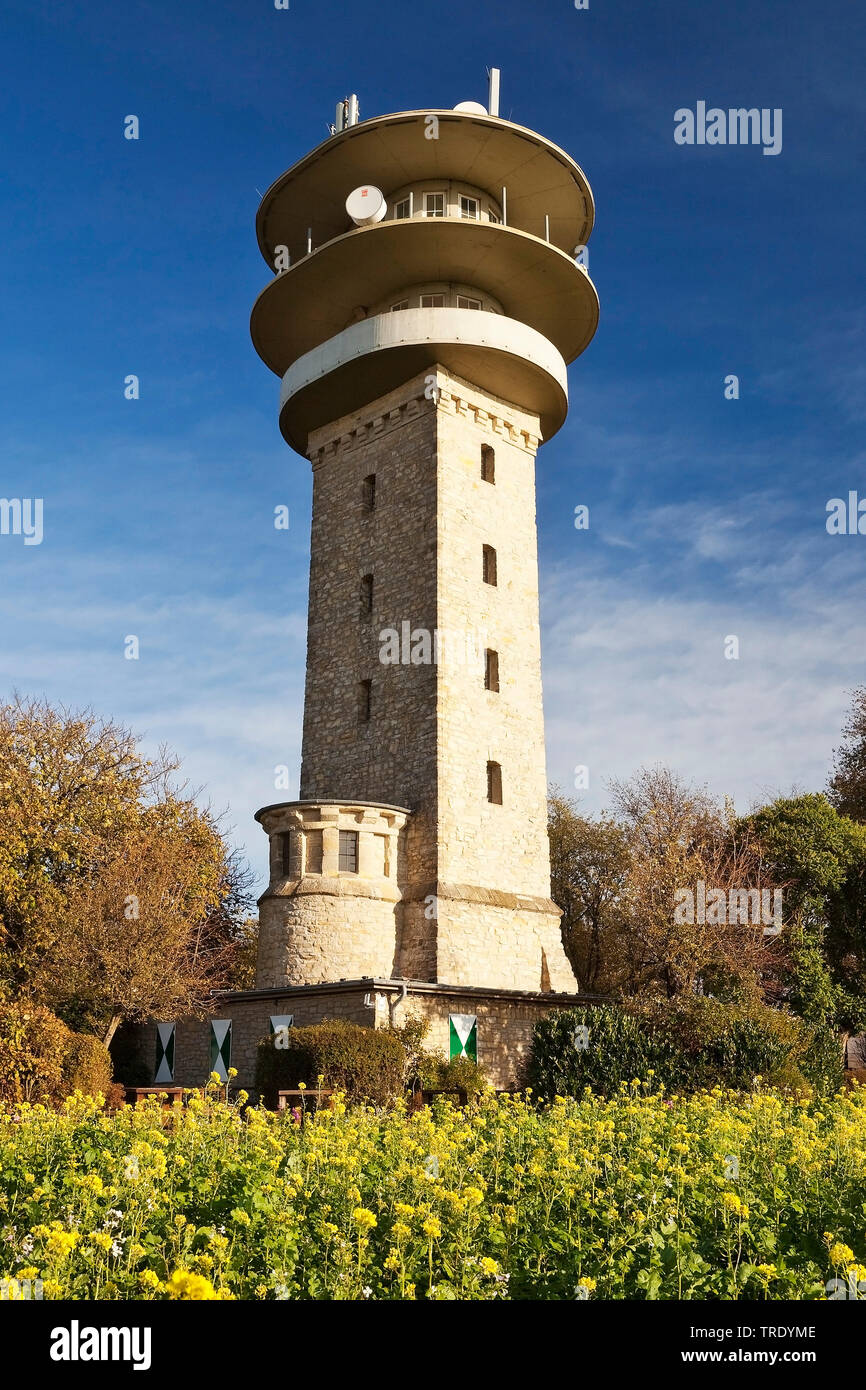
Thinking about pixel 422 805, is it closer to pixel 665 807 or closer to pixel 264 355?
pixel 665 807

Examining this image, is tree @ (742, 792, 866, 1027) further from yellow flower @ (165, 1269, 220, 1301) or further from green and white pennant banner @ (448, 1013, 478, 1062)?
yellow flower @ (165, 1269, 220, 1301)

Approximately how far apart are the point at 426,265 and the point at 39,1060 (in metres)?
22.1

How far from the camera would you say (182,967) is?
84.8ft

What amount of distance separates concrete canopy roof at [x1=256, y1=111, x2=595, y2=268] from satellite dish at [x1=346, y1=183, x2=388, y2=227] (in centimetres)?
140

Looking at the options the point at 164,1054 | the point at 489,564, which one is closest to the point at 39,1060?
the point at 164,1054

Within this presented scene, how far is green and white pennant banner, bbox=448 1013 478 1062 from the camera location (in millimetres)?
22094

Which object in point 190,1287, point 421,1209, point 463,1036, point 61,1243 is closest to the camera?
point 190,1287

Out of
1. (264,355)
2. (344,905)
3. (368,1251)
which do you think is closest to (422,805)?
(344,905)

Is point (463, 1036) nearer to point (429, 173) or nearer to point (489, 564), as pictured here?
point (489, 564)

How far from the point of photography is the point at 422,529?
90.0ft

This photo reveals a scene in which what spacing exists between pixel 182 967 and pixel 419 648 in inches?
384

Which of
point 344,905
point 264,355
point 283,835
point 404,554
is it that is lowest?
point 344,905

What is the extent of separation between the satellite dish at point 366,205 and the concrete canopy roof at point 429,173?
55.0 inches

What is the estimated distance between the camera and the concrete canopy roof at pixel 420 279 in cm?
2791
